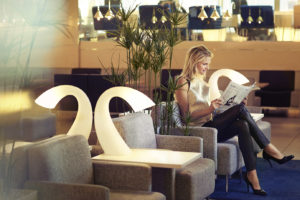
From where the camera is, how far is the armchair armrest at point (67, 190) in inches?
129

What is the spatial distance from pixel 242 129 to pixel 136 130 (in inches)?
48.8

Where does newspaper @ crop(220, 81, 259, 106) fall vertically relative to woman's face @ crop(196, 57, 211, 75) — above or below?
below

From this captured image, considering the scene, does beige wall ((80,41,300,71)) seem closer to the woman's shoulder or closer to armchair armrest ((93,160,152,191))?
the woman's shoulder

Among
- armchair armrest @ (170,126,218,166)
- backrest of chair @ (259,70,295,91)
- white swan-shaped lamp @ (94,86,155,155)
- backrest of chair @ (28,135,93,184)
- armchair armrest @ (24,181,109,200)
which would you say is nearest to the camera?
armchair armrest @ (24,181,109,200)

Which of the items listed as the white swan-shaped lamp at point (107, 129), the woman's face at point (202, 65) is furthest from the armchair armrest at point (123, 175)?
the woman's face at point (202, 65)

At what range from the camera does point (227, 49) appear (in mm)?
12078

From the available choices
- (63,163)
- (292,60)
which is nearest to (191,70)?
(63,163)

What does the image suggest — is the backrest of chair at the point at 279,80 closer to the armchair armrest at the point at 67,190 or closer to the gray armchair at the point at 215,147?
the gray armchair at the point at 215,147

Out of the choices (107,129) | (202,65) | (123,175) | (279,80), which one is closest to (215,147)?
(202,65)

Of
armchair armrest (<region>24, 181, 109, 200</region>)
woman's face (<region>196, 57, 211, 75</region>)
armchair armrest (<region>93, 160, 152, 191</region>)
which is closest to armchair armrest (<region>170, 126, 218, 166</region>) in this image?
woman's face (<region>196, 57, 211, 75</region>)

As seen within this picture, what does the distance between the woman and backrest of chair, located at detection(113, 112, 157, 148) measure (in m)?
0.67

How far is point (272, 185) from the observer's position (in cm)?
568

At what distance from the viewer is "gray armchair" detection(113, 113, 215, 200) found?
167 inches

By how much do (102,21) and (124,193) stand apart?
Result: 9459 millimetres
